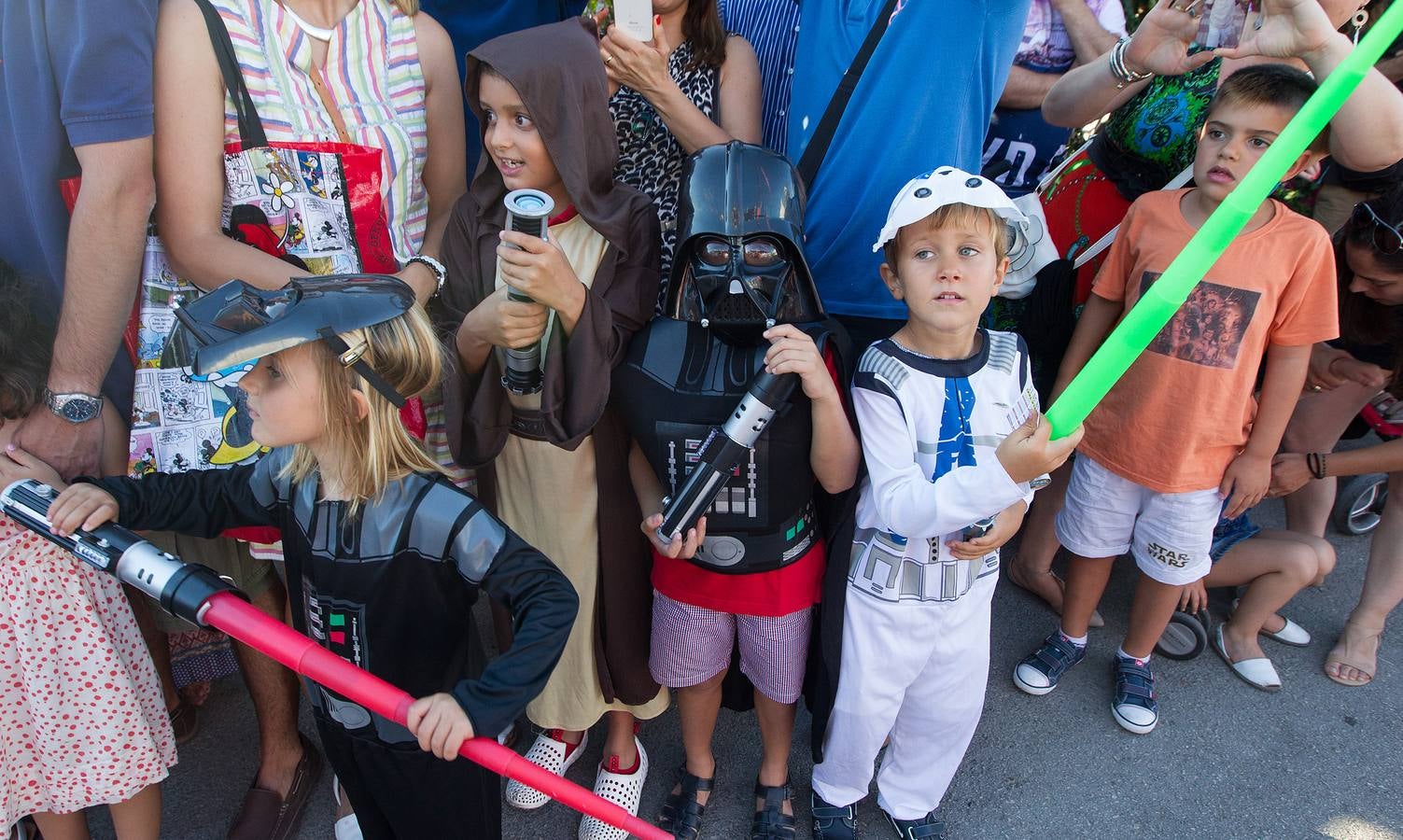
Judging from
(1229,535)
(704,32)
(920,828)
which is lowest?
(920,828)

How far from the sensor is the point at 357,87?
6.72 feet

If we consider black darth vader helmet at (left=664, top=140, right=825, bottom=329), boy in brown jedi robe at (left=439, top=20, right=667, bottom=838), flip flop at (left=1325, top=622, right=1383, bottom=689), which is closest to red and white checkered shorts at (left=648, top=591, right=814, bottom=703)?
boy in brown jedi robe at (left=439, top=20, right=667, bottom=838)

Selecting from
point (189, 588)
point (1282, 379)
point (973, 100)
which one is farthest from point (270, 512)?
point (1282, 379)

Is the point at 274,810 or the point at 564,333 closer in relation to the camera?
the point at 564,333

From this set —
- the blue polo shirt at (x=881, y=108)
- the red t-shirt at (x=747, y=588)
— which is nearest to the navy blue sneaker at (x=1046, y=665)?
the red t-shirt at (x=747, y=588)

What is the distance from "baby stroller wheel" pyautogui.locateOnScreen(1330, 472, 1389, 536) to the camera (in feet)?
11.9

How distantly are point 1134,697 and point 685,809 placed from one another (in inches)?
56.8

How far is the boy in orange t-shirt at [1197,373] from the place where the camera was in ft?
7.48

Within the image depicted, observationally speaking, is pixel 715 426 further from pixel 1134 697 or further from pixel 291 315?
pixel 1134 697

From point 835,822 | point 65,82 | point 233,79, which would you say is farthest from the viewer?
point 835,822

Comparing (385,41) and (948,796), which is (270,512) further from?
(948,796)

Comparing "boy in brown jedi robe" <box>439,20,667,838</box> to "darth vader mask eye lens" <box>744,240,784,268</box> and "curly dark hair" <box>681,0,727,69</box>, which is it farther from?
"curly dark hair" <box>681,0,727,69</box>

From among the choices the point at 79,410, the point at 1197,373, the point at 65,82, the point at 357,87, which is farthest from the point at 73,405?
the point at 1197,373

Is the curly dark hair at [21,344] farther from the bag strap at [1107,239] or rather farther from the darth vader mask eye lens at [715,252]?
the bag strap at [1107,239]
